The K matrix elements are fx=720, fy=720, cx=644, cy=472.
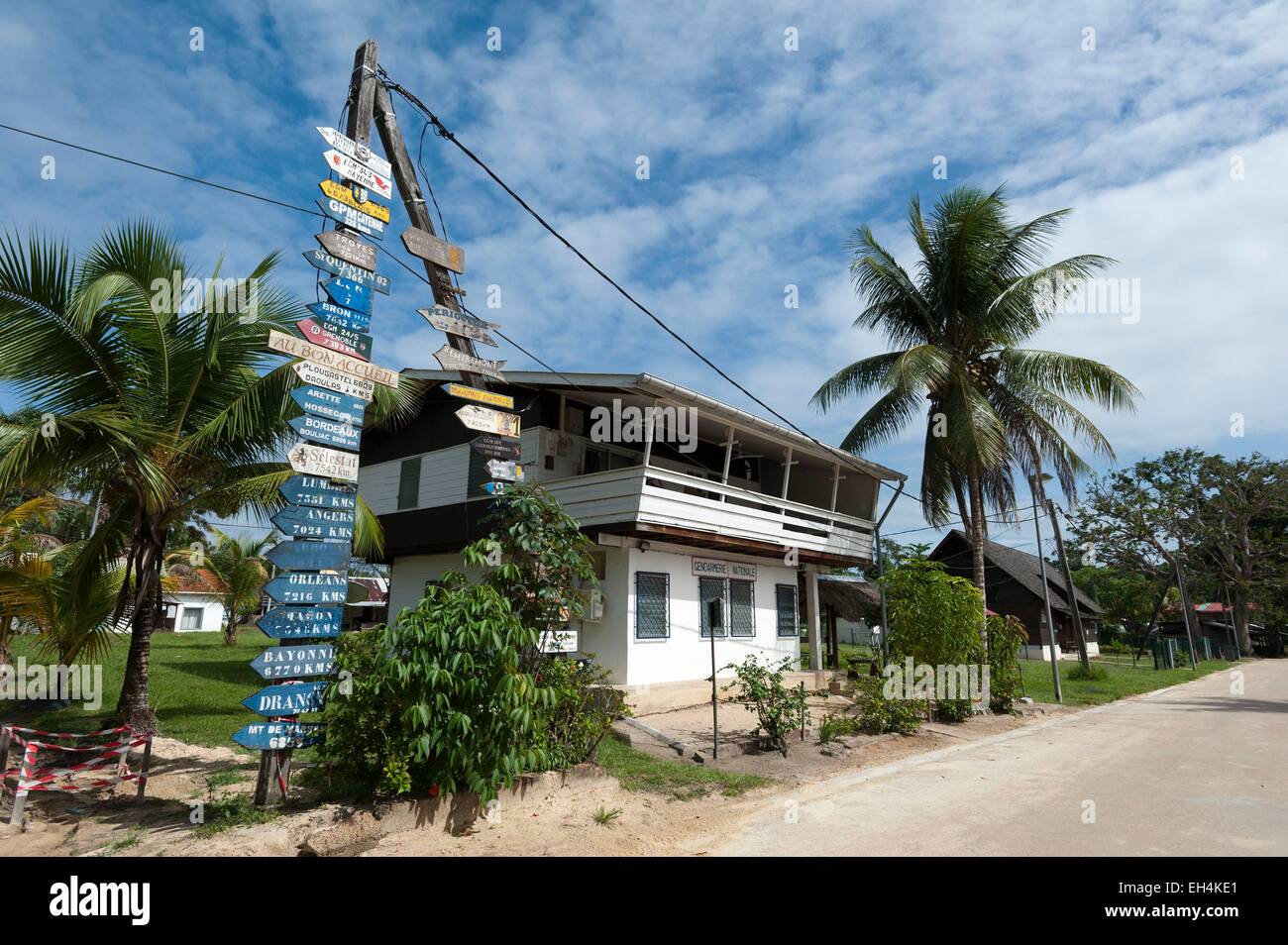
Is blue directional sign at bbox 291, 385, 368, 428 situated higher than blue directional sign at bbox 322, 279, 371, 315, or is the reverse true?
blue directional sign at bbox 322, 279, 371, 315

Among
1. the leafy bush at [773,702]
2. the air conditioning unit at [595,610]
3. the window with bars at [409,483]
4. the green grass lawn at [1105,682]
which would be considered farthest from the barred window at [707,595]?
the green grass lawn at [1105,682]

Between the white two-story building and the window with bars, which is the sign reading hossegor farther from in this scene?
the window with bars

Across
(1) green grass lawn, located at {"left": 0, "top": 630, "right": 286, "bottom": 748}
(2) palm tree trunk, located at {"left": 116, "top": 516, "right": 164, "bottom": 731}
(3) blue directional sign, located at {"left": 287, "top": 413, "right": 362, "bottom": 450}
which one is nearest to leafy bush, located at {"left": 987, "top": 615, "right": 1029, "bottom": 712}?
(3) blue directional sign, located at {"left": 287, "top": 413, "right": 362, "bottom": 450}

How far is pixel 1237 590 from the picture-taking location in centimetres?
4878

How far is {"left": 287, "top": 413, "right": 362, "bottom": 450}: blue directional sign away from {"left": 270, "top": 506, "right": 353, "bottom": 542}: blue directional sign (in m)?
0.63

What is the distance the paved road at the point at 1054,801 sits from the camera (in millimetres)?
6156

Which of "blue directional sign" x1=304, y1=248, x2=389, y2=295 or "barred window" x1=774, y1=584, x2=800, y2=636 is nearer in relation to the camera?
"blue directional sign" x1=304, y1=248, x2=389, y2=295

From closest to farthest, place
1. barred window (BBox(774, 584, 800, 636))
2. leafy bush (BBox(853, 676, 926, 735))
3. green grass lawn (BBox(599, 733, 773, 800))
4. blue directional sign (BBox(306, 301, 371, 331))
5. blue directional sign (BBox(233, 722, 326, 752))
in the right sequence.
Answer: blue directional sign (BBox(233, 722, 326, 752)) → blue directional sign (BBox(306, 301, 371, 331)) → green grass lawn (BBox(599, 733, 773, 800)) → leafy bush (BBox(853, 676, 926, 735)) → barred window (BBox(774, 584, 800, 636))

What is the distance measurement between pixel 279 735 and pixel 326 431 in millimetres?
2748

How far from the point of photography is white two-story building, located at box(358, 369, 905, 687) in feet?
47.0

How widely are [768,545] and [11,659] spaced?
1506cm

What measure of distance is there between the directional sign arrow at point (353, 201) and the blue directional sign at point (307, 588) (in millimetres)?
3636

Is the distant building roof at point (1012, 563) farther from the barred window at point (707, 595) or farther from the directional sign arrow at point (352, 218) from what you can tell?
the directional sign arrow at point (352, 218)
